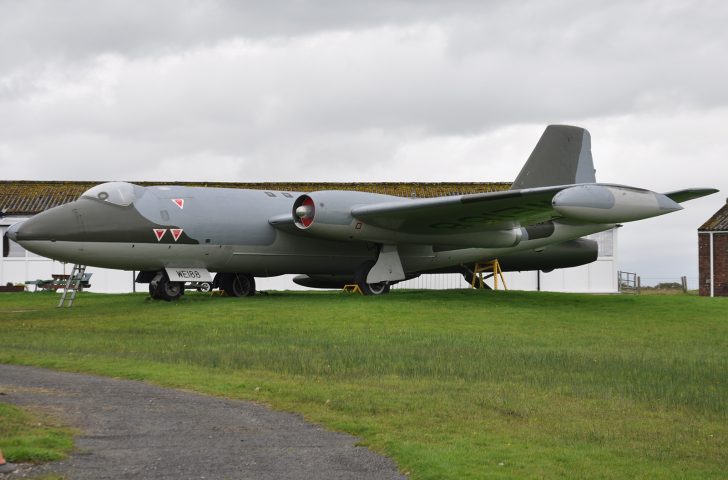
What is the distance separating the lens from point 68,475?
21.7 ft

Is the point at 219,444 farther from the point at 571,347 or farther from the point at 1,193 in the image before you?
the point at 1,193

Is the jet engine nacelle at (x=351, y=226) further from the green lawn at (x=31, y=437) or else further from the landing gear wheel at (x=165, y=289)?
the green lawn at (x=31, y=437)

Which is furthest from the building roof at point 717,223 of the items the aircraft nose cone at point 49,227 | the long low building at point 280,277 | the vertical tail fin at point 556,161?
the aircraft nose cone at point 49,227

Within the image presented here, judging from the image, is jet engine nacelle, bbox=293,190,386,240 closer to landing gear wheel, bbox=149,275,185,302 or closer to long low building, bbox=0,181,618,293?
landing gear wheel, bbox=149,275,185,302

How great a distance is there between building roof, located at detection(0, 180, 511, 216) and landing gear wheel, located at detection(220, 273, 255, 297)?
57.0 ft

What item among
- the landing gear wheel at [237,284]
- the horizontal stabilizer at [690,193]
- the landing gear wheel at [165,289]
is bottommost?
the landing gear wheel at [165,289]

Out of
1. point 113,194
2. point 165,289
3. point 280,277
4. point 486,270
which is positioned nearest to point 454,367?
point 165,289

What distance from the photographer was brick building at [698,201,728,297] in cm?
4381

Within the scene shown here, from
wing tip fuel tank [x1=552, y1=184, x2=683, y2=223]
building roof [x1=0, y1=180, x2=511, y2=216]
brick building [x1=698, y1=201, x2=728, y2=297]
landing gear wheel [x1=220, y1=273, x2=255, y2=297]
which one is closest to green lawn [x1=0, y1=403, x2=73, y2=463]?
wing tip fuel tank [x1=552, y1=184, x2=683, y2=223]

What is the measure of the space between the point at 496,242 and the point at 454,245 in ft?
4.29

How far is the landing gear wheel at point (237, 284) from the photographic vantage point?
27328 mm

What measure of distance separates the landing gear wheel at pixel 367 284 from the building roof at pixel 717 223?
2377 cm

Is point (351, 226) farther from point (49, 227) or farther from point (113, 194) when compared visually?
A: point (49, 227)

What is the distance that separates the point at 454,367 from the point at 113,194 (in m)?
13.2
